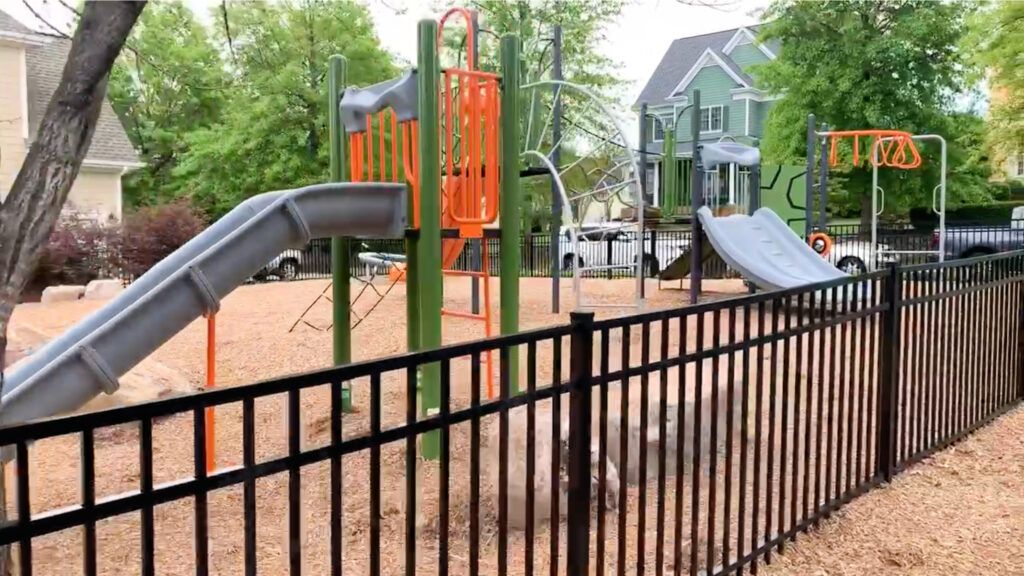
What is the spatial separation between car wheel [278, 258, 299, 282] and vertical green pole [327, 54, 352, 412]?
13.8 m

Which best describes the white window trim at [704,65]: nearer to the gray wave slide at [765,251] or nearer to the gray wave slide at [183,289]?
the gray wave slide at [765,251]

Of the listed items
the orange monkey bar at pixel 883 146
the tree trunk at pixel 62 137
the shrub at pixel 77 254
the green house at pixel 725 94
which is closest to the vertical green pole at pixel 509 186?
the tree trunk at pixel 62 137

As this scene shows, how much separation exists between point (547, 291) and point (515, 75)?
866 centimetres

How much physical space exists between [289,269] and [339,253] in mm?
14542

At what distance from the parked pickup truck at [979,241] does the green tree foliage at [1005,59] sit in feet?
11.0

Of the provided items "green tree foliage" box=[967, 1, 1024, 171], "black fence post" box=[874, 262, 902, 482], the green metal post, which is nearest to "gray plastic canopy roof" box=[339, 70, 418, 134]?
"black fence post" box=[874, 262, 902, 482]

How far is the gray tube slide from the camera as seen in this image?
13.5 feet

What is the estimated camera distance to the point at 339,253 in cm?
645

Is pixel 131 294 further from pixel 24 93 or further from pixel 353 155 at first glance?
pixel 24 93

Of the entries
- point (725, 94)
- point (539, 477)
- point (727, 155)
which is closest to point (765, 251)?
point (727, 155)

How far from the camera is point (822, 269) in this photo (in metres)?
10.4

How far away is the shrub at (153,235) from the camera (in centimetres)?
1683

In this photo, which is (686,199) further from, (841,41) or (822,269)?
(841,41)

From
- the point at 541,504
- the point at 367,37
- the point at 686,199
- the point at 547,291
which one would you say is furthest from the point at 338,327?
the point at 367,37
